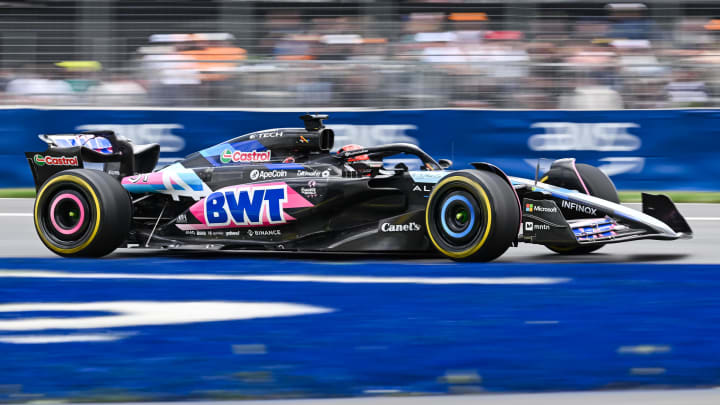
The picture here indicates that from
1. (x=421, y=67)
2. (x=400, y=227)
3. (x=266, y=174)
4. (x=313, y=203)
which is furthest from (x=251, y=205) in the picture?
(x=421, y=67)

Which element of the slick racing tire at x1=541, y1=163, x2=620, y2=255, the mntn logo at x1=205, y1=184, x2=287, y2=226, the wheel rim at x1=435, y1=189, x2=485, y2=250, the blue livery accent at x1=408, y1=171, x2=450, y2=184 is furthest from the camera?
the slick racing tire at x1=541, y1=163, x2=620, y2=255

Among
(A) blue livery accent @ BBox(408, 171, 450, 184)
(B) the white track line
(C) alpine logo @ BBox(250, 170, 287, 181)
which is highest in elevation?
(A) blue livery accent @ BBox(408, 171, 450, 184)

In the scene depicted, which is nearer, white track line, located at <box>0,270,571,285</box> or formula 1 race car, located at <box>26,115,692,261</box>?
white track line, located at <box>0,270,571,285</box>

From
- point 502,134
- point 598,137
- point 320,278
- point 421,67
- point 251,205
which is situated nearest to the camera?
point 320,278

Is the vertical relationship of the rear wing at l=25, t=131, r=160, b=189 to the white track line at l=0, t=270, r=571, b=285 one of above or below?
above

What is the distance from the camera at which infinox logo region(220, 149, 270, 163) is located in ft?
24.7

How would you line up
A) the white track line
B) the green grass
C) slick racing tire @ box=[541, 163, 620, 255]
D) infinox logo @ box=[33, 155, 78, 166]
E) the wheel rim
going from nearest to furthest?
the white track line
the wheel rim
slick racing tire @ box=[541, 163, 620, 255]
infinox logo @ box=[33, 155, 78, 166]
the green grass

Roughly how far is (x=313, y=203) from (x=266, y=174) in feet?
1.55

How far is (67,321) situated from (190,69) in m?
8.99

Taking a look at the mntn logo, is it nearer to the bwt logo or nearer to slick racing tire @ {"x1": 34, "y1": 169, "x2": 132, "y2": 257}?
slick racing tire @ {"x1": 34, "y1": 169, "x2": 132, "y2": 257}

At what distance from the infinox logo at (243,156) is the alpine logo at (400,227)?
1.15 metres

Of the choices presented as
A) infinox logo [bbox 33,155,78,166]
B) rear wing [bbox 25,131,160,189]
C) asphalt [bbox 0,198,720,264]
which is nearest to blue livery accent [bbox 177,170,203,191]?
asphalt [bbox 0,198,720,264]

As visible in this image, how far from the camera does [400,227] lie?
22.5ft

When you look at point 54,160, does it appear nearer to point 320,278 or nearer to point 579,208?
point 320,278
